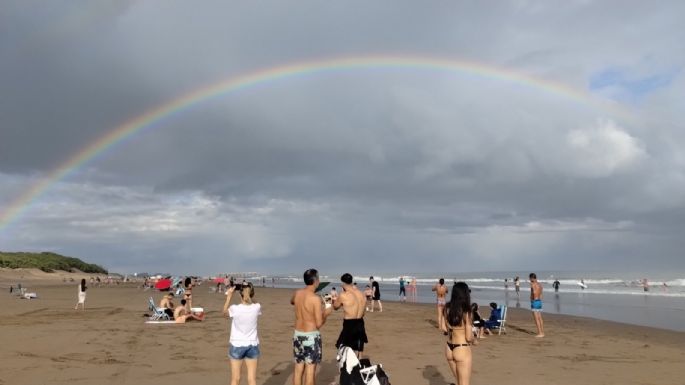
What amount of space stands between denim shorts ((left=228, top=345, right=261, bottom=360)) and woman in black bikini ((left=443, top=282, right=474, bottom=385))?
2.71 metres

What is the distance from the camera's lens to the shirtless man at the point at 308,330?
7188 millimetres

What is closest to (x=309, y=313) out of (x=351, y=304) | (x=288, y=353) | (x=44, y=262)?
(x=351, y=304)

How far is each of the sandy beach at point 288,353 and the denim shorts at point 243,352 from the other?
275 centimetres

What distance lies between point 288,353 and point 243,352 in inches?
241

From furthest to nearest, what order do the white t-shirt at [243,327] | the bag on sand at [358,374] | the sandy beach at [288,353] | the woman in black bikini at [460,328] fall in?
the sandy beach at [288,353], the white t-shirt at [243,327], the woman in black bikini at [460,328], the bag on sand at [358,374]

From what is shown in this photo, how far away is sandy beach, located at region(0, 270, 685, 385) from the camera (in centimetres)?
1020

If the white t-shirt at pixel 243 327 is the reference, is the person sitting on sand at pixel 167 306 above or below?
below

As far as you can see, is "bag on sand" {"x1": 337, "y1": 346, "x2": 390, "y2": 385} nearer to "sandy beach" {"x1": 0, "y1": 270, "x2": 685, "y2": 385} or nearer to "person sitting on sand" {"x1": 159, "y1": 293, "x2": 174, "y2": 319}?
"sandy beach" {"x1": 0, "y1": 270, "x2": 685, "y2": 385}

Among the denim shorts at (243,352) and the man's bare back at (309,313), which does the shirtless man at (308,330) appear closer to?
the man's bare back at (309,313)

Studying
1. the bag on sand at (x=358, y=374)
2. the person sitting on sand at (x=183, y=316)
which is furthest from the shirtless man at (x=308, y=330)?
the person sitting on sand at (x=183, y=316)

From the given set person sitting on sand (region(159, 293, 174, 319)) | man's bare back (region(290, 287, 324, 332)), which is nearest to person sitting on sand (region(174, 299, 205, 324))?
person sitting on sand (region(159, 293, 174, 319))

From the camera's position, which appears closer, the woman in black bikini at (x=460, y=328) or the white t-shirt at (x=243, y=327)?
the woman in black bikini at (x=460, y=328)

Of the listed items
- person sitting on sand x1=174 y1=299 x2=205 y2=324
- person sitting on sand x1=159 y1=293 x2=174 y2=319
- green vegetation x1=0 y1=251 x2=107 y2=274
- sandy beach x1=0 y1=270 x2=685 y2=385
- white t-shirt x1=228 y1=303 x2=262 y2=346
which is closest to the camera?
white t-shirt x1=228 y1=303 x2=262 y2=346

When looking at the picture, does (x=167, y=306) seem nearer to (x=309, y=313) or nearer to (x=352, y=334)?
(x=352, y=334)
